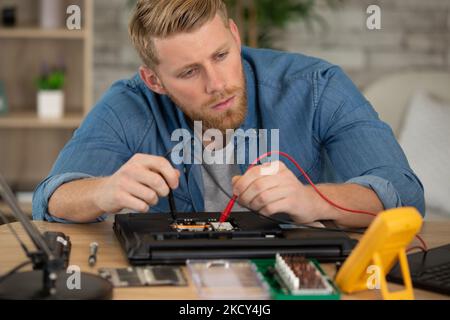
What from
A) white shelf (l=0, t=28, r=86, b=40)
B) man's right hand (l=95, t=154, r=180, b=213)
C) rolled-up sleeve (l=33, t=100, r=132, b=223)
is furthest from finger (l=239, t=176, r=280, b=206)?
white shelf (l=0, t=28, r=86, b=40)

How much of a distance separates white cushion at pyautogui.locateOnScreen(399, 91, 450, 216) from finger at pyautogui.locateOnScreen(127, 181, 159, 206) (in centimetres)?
173

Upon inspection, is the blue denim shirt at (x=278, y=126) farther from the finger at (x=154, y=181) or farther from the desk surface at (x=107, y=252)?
the finger at (x=154, y=181)

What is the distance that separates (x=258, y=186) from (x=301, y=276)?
28 cm

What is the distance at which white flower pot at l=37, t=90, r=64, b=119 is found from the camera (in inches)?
132

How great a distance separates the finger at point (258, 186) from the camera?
1353mm

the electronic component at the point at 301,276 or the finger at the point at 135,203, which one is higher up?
the finger at the point at 135,203

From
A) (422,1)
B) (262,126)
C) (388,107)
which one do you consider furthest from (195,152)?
(422,1)

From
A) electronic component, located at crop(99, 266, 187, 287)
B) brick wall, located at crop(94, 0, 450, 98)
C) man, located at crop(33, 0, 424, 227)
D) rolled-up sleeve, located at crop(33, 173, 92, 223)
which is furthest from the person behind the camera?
brick wall, located at crop(94, 0, 450, 98)

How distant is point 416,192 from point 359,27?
2.10 metres

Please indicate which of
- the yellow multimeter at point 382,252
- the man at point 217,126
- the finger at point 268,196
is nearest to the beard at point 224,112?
the man at point 217,126

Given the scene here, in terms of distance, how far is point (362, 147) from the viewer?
1.70 meters

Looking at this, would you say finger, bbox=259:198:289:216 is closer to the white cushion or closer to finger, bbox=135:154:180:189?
finger, bbox=135:154:180:189

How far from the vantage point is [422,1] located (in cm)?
363
